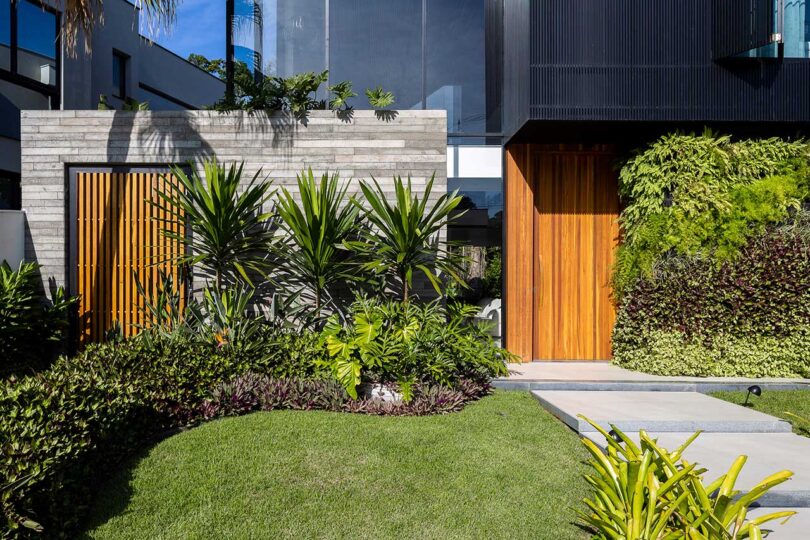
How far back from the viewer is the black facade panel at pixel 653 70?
6.11 meters

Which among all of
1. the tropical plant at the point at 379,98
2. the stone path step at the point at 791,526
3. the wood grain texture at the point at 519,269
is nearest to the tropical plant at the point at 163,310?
the tropical plant at the point at 379,98

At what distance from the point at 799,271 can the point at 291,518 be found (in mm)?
6105

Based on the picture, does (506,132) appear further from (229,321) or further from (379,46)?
(229,321)

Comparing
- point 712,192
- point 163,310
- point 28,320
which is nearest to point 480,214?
point 712,192

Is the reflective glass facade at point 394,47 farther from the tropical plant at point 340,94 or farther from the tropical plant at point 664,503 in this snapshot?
the tropical plant at point 664,503

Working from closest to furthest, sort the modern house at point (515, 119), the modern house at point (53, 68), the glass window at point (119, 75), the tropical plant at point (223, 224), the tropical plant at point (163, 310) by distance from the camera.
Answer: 1. the tropical plant at point (163, 310)
2. the tropical plant at point (223, 224)
3. the modern house at point (515, 119)
4. the modern house at point (53, 68)
5. the glass window at point (119, 75)

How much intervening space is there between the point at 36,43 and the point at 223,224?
7.93 m

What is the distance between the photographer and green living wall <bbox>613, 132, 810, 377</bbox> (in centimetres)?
605

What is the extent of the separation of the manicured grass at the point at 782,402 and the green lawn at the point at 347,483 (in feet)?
6.57

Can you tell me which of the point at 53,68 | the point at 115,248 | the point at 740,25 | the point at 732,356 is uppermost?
the point at 53,68

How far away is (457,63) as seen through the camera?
23.8 ft

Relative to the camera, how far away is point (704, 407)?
479cm

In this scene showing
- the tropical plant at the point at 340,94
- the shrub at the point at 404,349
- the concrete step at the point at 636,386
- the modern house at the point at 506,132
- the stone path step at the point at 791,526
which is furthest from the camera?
the modern house at the point at 506,132

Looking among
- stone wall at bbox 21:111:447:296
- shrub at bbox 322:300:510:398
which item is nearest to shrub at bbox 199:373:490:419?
shrub at bbox 322:300:510:398
